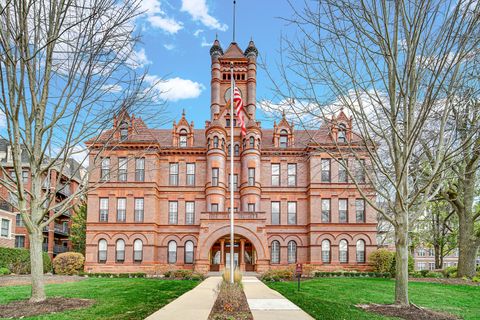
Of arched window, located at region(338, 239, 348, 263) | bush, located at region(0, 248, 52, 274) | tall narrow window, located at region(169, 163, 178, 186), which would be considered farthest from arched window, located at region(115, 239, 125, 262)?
arched window, located at region(338, 239, 348, 263)

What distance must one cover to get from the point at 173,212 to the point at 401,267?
1050 inches

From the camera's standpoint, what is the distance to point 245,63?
4119 cm

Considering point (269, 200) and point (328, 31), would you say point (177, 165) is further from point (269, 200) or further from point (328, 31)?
point (328, 31)

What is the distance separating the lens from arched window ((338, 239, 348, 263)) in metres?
35.1

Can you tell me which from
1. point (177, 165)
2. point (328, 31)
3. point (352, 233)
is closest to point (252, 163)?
point (177, 165)

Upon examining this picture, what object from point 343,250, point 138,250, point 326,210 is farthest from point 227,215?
point 343,250

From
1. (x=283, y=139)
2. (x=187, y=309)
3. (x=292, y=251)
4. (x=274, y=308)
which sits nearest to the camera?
(x=187, y=309)

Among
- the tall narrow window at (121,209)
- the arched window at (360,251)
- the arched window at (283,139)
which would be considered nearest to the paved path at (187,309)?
the tall narrow window at (121,209)

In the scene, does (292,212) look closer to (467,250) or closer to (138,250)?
(138,250)

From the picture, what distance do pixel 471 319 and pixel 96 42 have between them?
12.0 metres

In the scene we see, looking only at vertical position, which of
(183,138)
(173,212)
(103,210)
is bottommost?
(173,212)

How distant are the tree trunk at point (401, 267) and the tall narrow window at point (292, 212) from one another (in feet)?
80.5

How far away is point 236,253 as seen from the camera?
3622 cm

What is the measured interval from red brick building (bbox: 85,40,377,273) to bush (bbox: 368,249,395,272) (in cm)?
115
